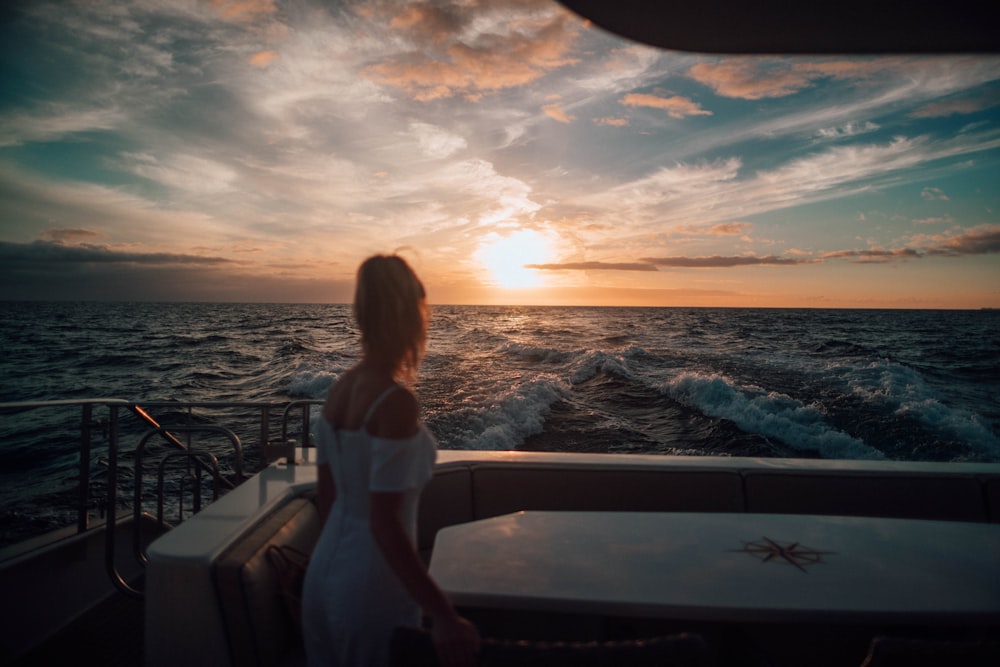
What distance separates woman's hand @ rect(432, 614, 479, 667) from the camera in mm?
947

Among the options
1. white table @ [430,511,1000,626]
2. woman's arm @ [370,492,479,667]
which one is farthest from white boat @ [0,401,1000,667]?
woman's arm @ [370,492,479,667]

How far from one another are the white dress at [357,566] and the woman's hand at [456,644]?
24cm

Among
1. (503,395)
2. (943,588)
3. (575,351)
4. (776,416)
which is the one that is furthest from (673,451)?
(575,351)

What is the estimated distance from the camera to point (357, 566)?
4.13 ft

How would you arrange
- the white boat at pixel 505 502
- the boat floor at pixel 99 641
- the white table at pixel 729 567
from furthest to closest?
the boat floor at pixel 99 641, the white boat at pixel 505 502, the white table at pixel 729 567

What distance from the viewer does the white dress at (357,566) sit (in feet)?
4.06

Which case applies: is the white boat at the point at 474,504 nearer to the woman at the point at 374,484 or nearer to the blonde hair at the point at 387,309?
the woman at the point at 374,484

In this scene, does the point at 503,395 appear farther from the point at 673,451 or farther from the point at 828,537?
the point at 828,537

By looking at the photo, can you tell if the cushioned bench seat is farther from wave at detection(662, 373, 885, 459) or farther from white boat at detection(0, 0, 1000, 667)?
wave at detection(662, 373, 885, 459)

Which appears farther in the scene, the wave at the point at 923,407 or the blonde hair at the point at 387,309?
the wave at the point at 923,407

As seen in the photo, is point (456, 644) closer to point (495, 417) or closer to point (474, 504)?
point (474, 504)

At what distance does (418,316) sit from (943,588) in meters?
1.99

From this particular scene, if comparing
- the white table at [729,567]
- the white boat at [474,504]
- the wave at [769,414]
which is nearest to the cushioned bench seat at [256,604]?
the white boat at [474,504]

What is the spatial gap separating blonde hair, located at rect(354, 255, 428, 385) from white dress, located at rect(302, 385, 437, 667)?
14cm
